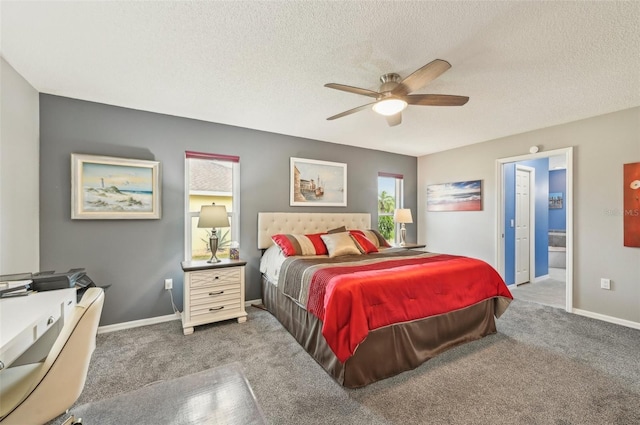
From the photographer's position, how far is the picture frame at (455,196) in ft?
15.3

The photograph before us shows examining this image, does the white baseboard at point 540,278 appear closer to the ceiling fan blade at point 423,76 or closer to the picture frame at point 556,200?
the picture frame at point 556,200

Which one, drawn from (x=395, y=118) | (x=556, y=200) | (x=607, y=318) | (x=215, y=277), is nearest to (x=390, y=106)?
(x=395, y=118)

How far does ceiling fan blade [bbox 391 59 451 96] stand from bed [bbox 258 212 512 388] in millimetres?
1533

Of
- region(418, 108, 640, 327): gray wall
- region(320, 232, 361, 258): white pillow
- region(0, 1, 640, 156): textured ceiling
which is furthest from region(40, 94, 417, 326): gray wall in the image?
region(418, 108, 640, 327): gray wall

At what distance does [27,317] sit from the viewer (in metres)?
1.33

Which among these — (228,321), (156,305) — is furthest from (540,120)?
(156,305)

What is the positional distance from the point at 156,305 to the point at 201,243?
2.87 ft

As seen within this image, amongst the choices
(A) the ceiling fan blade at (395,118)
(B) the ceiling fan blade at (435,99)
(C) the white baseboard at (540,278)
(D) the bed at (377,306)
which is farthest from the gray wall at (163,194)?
(C) the white baseboard at (540,278)

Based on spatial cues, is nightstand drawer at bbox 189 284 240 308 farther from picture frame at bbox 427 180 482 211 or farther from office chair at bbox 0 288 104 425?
picture frame at bbox 427 180 482 211

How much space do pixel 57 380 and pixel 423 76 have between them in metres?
2.59

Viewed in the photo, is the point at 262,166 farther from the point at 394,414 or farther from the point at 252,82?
the point at 394,414

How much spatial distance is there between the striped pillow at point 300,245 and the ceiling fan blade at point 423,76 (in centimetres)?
206

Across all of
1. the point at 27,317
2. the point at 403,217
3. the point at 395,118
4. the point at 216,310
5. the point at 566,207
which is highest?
the point at 395,118

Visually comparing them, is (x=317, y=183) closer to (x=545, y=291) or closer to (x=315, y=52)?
(x=315, y=52)
